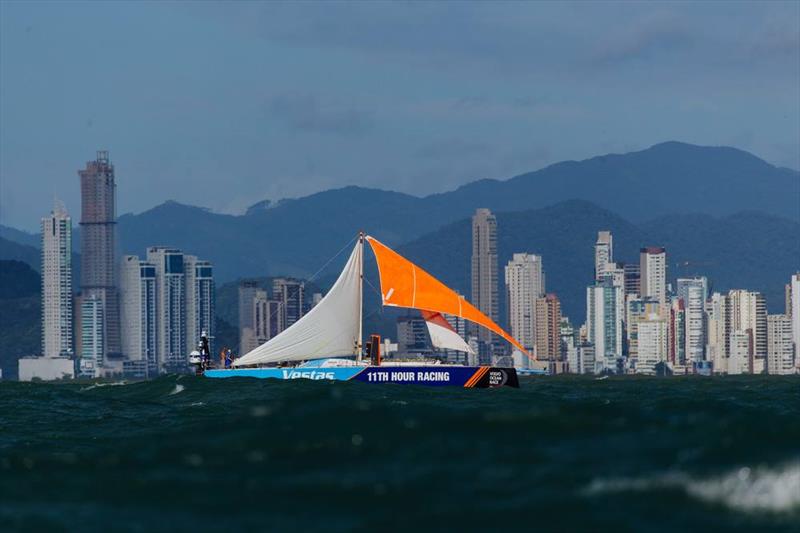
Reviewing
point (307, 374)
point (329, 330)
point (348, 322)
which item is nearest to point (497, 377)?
Result: point (307, 374)

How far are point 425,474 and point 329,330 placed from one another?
225ft

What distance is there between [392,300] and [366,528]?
2859 inches

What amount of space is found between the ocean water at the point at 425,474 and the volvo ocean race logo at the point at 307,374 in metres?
53.2

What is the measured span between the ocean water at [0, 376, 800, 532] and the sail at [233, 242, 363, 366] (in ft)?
198

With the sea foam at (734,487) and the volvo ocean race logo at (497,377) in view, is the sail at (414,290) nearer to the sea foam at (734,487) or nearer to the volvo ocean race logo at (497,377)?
the volvo ocean race logo at (497,377)

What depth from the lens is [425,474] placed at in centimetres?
2422

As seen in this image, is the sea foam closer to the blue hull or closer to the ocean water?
the ocean water

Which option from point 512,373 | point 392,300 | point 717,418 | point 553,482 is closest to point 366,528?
point 553,482

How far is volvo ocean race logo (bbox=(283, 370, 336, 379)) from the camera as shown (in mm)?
85162

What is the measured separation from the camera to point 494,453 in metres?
25.6

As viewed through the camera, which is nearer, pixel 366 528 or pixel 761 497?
pixel 366 528

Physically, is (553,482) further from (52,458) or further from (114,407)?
(114,407)

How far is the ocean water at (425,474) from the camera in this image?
22.0m

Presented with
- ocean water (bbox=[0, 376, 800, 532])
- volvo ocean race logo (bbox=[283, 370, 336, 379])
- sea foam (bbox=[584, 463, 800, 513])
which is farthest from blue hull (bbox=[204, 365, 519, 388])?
sea foam (bbox=[584, 463, 800, 513])
